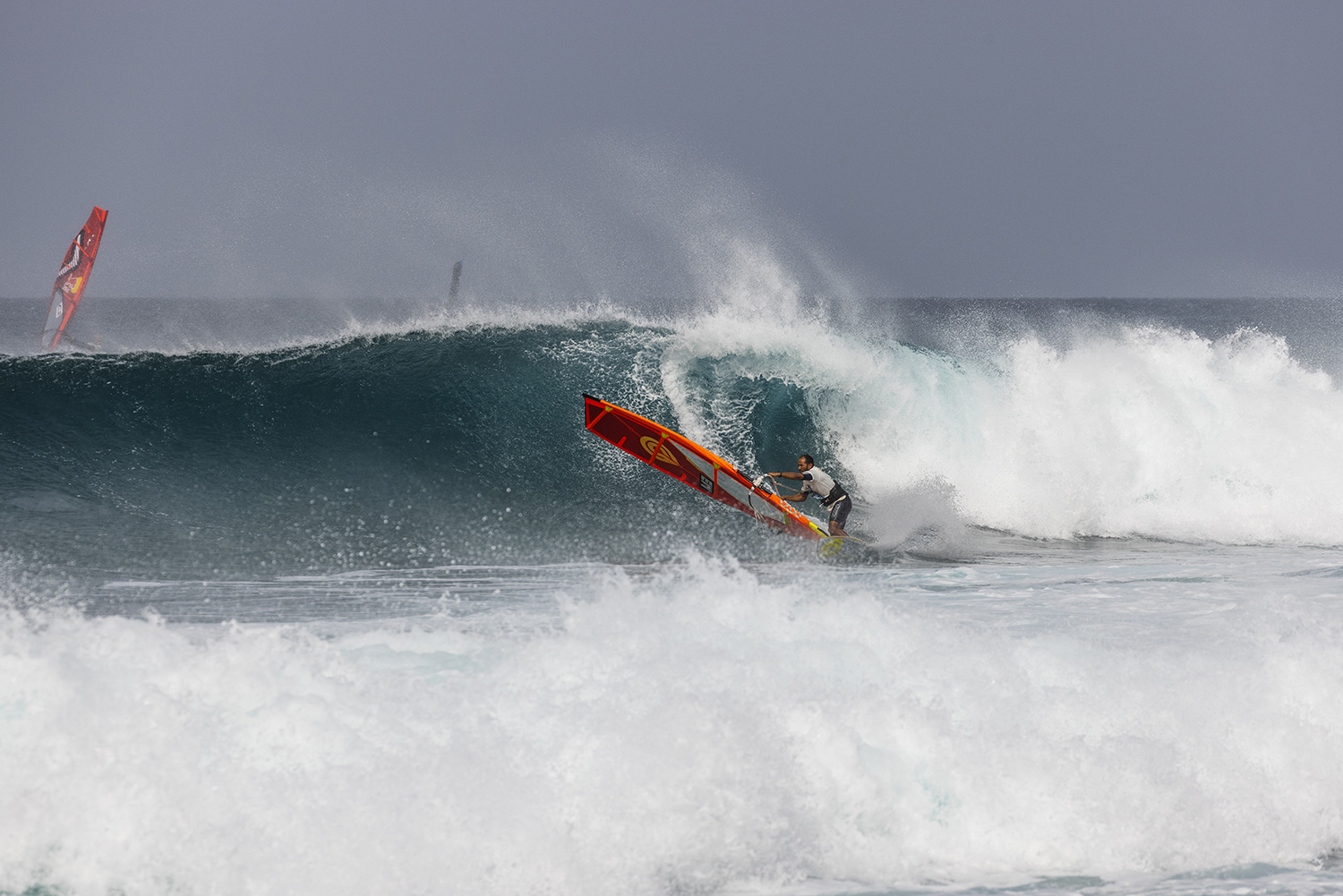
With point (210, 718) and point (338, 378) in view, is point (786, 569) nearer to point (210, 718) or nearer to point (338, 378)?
point (210, 718)

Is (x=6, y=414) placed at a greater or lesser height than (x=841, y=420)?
lesser

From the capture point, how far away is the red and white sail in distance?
19781 mm

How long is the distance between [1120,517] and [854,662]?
27.2 feet

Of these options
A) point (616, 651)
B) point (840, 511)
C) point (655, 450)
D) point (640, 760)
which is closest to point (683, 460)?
point (655, 450)

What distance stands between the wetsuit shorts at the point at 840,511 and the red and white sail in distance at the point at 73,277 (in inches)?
695

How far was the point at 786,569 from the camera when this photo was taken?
9.16 meters

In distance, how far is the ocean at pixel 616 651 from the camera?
405 centimetres

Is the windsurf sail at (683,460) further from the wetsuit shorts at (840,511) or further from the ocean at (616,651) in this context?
the wetsuit shorts at (840,511)

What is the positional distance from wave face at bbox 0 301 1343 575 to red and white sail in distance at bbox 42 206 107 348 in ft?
28.3

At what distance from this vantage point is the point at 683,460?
413 inches

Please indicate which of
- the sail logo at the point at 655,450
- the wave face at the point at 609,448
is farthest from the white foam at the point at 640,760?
the sail logo at the point at 655,450

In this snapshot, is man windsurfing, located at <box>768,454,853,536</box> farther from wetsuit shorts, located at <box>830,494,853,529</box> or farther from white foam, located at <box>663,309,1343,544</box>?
white foam, located at <box>663,309,1343,544</box>

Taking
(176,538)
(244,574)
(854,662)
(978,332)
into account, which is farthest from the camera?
(978,332)

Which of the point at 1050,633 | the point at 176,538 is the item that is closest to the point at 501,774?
the point at 1050,633
